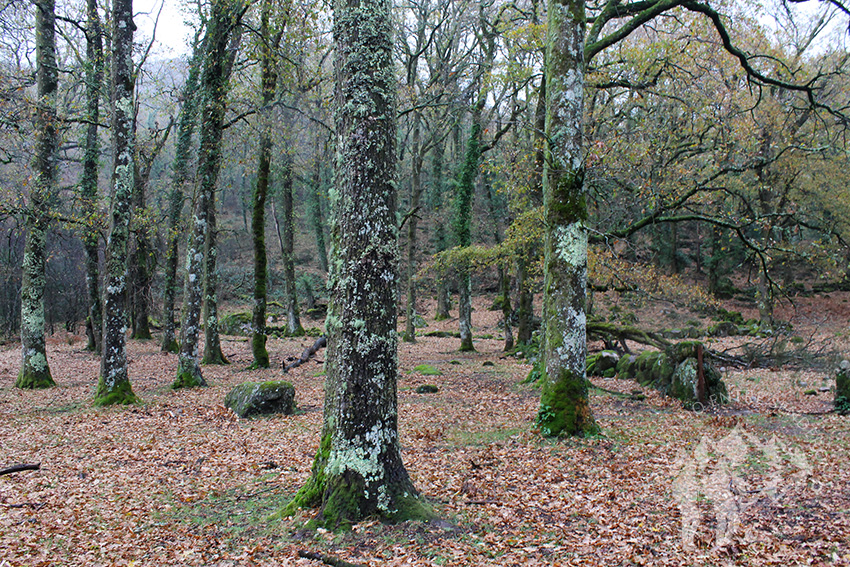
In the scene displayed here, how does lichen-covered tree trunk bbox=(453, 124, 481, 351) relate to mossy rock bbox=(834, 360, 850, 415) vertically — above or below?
above

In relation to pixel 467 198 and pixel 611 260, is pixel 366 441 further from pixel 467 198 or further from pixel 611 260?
pixel 467 198

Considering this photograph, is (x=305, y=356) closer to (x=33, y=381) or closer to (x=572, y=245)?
(x=33, y=381)

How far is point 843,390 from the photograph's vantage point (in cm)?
861

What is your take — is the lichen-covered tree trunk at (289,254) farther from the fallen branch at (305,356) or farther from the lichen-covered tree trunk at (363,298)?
the lichen-covered tree trunk at (363,298)

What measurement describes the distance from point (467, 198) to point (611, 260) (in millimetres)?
8323

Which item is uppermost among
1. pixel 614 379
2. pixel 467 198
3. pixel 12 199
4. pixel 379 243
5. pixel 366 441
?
pixel 467 198

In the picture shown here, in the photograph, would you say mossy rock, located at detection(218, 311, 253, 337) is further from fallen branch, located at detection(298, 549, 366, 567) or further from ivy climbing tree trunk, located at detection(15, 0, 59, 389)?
fallen branch, located at detection(298, 549, 366, 567)

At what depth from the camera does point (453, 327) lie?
1075 inches

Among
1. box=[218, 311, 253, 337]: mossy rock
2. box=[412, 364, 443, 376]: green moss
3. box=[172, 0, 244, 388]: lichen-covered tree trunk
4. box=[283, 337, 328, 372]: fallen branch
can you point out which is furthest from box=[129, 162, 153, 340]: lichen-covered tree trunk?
box=[412, 364, 443, 376]: green moss

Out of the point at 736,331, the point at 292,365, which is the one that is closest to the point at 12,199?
the point at 292,365

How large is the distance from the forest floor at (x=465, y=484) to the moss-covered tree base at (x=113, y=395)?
0.70ft

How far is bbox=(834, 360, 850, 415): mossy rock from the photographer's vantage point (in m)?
8.42

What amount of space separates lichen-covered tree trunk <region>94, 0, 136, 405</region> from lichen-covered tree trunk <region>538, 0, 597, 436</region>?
7845 millimetres

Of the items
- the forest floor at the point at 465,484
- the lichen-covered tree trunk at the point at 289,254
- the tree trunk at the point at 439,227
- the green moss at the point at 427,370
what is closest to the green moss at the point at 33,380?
the forest floor at the point at 465,484
